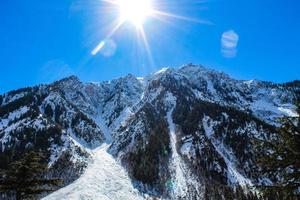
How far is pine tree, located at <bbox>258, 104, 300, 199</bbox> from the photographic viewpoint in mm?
14422

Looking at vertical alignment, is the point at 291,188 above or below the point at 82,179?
below

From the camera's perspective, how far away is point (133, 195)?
513ft

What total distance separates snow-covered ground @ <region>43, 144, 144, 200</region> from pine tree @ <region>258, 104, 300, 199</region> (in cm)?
12652

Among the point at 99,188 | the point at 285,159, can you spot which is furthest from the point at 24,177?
the point at 99,188

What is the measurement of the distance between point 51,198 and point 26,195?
406 ft

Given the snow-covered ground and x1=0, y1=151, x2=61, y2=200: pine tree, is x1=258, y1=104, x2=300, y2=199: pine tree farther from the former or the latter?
the snow-covered ground

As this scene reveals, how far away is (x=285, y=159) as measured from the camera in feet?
47.8

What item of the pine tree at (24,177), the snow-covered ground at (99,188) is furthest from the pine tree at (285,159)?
the snow-covered ground at (99,188)

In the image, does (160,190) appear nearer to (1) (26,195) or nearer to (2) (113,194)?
(2) (113,194)

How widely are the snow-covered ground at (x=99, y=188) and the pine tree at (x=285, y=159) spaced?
12652cm

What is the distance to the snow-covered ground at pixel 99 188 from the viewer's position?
139m

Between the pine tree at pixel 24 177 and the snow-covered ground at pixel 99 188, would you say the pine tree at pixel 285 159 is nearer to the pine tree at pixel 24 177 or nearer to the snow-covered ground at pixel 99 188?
the pine tree at pixel 24 177

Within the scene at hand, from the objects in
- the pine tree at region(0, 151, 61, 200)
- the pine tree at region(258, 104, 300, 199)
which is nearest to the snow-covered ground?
the pine tree at region(0, 151, 61, 200)

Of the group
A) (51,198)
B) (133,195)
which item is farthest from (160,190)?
(51,198)
